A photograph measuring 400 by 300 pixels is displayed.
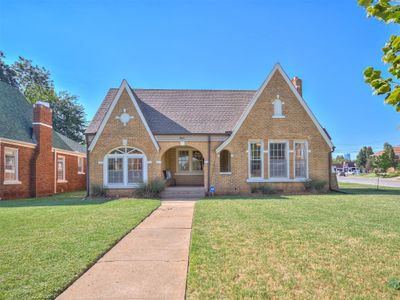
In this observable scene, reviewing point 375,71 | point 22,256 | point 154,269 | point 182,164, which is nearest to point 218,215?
point 154,269

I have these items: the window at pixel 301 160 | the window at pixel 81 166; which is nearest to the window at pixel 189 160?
the window at pixel 301 160

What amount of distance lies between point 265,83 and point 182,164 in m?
7.94

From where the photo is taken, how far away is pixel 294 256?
226 inches

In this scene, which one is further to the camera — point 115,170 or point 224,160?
point 224,160

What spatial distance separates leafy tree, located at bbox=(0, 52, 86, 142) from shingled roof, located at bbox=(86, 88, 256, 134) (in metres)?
26.1

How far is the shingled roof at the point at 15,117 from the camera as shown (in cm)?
1805

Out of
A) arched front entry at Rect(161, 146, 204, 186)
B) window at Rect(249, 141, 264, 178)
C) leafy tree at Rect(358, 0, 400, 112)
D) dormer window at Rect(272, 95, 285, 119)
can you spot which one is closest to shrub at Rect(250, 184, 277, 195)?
window at Rect(249, 141, 264, 178)

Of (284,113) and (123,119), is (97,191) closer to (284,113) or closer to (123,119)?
(123,119)

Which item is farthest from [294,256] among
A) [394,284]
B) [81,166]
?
[81,166]

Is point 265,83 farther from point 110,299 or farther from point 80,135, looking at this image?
point 80,135

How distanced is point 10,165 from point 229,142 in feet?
42.3

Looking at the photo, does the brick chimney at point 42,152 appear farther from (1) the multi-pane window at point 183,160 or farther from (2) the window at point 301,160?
(2) the window at point 301,160

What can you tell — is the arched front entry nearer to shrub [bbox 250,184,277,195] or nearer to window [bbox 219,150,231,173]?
window [bbox 219,150,231,173]

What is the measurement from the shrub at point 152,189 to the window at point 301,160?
27.0 ft
